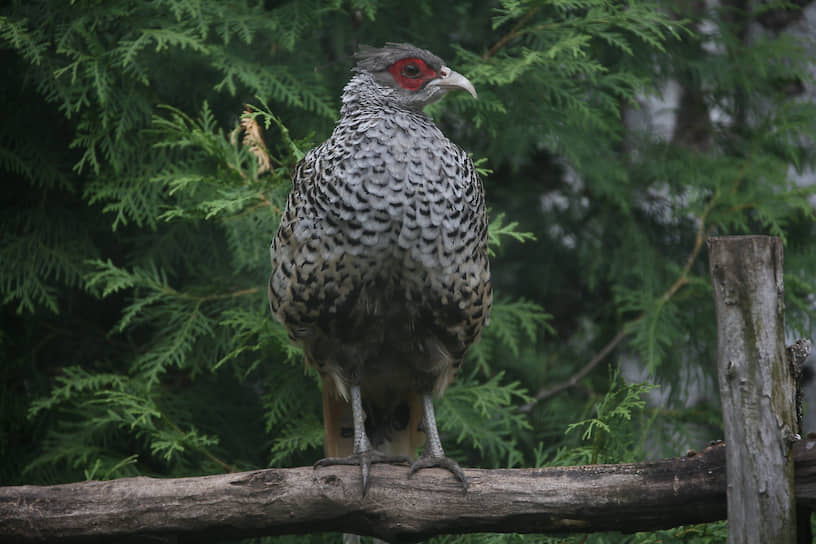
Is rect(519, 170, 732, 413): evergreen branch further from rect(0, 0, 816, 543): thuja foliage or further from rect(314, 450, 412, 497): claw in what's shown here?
rect(314, 450, 412, 497): claw

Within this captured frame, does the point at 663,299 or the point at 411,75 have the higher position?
the point at 411,75

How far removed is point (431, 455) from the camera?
8.70 ft

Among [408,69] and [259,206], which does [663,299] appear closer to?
[408,69]

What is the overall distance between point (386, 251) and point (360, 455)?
67 centimetres

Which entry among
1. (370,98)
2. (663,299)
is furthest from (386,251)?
(663,299)

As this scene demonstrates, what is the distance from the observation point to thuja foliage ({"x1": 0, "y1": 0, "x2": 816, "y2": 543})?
348 cm

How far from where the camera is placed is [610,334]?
16.0 feet

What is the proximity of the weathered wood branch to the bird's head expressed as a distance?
1293 mm

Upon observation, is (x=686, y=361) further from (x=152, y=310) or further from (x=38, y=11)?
(x=38, y=11)

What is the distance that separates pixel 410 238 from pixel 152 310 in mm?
1797

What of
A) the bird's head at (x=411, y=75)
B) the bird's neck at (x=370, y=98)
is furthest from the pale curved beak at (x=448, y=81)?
the bird's neck at (x=370, y=98)

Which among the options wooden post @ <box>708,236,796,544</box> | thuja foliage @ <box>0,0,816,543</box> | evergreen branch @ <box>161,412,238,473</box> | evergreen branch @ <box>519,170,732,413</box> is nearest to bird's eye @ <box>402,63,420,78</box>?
thuja foliage @ <box>0,0,816,543</box>

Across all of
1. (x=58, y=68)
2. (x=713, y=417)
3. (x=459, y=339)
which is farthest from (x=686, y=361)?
(x=58, y=68)

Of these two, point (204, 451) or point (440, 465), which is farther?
point (204, 451)
